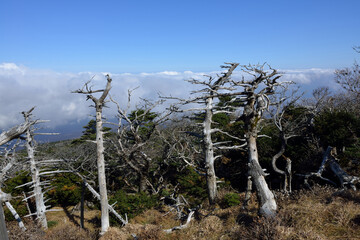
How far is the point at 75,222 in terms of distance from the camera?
52.4 ft

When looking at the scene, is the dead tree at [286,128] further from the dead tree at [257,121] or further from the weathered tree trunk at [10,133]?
the weathered tree trunk at [10,133]

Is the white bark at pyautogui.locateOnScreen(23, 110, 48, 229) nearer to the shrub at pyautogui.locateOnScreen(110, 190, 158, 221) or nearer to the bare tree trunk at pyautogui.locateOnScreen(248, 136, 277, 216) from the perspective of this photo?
the shrub at pyautogui.locateOnScreen(110, 190, 158, 221)

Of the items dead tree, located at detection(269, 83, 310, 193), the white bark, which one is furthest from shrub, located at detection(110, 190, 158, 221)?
dead tree, located at detection(269, 83, 310, 193)

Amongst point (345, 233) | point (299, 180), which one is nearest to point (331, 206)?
point (345, 233)

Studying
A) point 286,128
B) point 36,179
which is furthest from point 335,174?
point 36,179

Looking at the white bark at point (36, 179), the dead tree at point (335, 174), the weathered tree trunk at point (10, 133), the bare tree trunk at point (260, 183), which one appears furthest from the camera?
the white bark at point (36, 179)

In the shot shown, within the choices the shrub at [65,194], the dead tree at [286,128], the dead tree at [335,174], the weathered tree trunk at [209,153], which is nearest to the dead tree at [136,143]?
the weathered tree trunk at [209,153]

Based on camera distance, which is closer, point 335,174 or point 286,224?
point 286,224

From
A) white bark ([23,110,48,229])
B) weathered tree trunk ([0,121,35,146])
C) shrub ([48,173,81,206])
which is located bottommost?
shrub ([48,173,81,206])

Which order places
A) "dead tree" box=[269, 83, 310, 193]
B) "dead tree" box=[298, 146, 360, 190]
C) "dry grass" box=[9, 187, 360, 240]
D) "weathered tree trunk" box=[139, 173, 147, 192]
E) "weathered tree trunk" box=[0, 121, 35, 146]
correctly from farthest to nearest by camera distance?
"weathered tree trunk" box=[139, 173, 147, 192] → "dead tree" box=[269, 83, 310, 193] → "dead tree" box=[298, 146, 360, 190] → "dry grass" box=[9, 187, 360, 240] → "weathered tree trunk" box=[0, 121, 35, 146]

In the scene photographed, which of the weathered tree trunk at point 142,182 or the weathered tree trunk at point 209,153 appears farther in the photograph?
the weathered tree trunk at point 142,182

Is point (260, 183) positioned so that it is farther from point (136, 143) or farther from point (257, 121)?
point (136, 143)

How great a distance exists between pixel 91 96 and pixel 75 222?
406 inches

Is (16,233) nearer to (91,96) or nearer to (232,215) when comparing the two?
(91,96)
